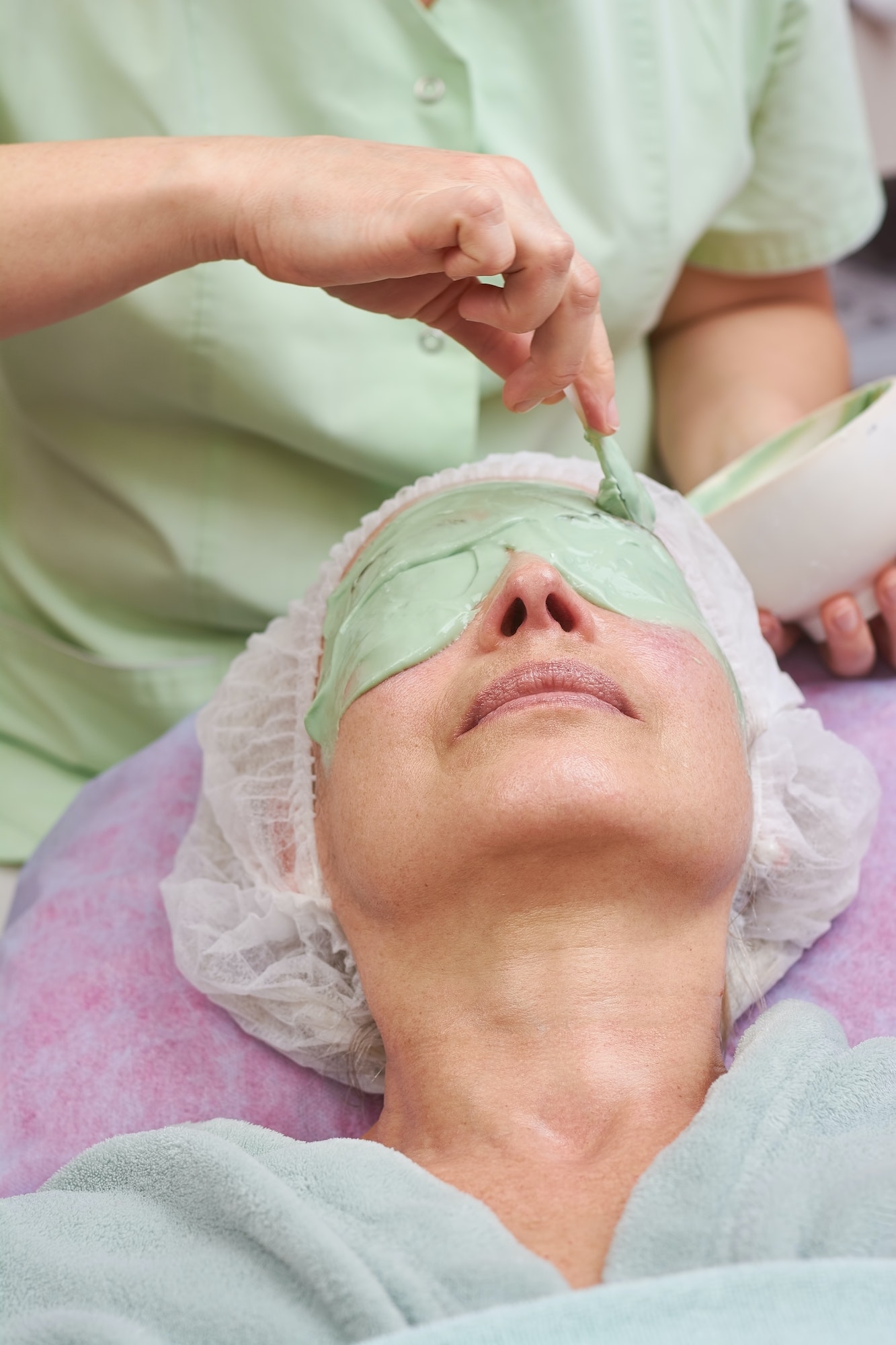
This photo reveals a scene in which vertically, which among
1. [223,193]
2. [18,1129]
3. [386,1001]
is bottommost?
[18,1129]

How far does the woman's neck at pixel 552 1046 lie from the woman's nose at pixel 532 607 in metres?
0.25

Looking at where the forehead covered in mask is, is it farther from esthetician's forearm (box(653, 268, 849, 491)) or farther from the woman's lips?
esthetician's forearm (box(653, 268, 849, 491))

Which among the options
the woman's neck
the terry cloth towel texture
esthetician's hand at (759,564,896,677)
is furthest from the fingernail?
A: the terry cloth towel texture

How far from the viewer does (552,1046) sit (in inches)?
42.2

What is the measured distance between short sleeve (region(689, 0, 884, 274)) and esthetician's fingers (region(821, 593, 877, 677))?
0.58 metres

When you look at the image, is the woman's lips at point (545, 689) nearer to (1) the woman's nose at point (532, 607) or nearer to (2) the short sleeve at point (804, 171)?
(1) the woman's nose at point (532, 607)

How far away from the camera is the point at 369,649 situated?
1.18 metres

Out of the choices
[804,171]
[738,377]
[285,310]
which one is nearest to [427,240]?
[285,310]

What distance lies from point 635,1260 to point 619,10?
134 centimetres

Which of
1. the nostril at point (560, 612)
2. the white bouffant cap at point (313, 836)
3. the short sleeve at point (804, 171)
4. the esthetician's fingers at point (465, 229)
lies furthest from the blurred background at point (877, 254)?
the esthetician's fingers at point (465, 229)

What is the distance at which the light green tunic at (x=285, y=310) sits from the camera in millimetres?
1358

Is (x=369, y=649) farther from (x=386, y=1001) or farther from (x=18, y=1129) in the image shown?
(x=18, y=1129)

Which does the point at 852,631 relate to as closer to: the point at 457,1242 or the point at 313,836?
the point at 313,836

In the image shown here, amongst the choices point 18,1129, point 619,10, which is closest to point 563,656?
point 18,1129
